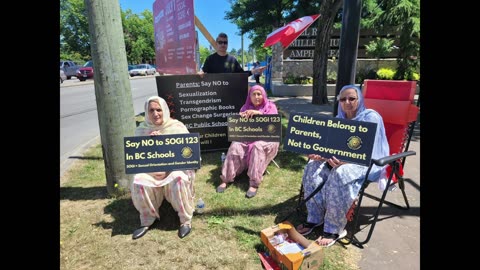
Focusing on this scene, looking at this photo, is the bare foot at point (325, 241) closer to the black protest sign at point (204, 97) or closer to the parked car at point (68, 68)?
the black protest sign at point (204, 97)

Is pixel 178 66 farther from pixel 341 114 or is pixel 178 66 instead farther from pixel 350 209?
pixel 350 209

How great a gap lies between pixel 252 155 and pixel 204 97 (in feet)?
5.27

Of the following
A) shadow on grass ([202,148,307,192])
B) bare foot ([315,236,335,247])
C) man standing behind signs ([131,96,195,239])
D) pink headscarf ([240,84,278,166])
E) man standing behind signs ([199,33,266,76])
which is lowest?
bare foot ([315,236,335,247])

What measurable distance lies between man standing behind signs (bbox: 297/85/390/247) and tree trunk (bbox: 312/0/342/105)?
6129mm

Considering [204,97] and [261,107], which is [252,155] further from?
[204,97]

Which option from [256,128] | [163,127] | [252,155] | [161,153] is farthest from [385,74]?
[161,153]

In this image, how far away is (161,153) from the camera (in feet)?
9.32

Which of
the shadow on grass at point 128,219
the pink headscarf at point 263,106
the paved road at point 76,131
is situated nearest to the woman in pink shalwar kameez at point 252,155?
the pink headscarf at point 263,106

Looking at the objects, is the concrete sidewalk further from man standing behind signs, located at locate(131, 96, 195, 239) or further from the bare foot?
man standing behind signs, located at locate(131, 96, 195, 239)

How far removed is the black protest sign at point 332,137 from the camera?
2504 millimetres

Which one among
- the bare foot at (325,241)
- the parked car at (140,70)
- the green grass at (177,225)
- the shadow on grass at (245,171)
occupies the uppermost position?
the parked car at (140,70)

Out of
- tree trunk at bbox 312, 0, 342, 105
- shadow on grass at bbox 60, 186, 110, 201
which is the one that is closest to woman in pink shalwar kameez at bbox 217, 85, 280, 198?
shadow on grass at bbox 60, 186, 110, 201

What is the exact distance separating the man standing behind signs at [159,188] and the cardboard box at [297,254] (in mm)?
895

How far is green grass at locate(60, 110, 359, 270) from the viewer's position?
255 cm
